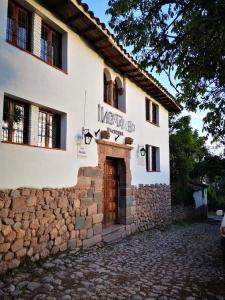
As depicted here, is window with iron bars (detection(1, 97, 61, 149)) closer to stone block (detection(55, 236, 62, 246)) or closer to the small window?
stone block (detection(55, 236, 62, 246))

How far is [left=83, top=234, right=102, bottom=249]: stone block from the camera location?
316 inches

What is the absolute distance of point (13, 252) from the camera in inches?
229

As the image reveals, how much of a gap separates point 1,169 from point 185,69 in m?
3.78

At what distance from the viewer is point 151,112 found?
44.4ft

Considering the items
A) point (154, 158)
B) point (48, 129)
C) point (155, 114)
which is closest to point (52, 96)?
point (48, 129)

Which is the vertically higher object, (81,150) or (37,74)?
(37,74)

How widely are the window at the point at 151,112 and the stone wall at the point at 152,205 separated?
2.88m

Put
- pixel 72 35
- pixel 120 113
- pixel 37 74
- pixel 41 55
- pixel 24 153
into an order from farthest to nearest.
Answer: pixel 120 113 → pixel 72 35 → pixel 41 55 → pixel 37 74 → pixel 24 153

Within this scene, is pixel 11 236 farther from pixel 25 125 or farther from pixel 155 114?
pixel 155 114

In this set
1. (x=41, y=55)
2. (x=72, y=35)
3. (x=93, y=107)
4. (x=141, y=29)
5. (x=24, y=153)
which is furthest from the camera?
(x=93, y=107)

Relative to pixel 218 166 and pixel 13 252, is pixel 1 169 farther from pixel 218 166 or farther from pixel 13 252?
pixel 218 166

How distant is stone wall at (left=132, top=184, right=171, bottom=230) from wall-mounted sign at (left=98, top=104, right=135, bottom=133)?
222 cm

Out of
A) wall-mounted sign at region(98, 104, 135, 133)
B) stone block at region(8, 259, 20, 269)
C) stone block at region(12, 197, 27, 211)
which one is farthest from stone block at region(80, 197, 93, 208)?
stone block at region(8, 259, 20, 269)

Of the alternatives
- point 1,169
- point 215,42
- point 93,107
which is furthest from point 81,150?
point 215,42
